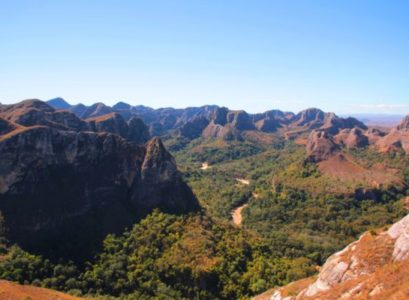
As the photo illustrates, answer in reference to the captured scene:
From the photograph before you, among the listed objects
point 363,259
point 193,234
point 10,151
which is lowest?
point 193,234

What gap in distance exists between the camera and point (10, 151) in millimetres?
72625

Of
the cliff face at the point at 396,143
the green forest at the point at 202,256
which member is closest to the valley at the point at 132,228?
the green forest at the point at 202,256

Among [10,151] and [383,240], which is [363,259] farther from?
[10,151]

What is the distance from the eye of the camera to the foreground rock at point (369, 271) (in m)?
30.0

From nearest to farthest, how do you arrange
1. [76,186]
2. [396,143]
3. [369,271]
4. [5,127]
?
[369,271], [76,186], [5,127], [396,143]

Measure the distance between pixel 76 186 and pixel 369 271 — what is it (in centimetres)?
6257

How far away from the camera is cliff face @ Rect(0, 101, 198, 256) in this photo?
71125 millimetres

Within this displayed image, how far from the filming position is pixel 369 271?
35344mm

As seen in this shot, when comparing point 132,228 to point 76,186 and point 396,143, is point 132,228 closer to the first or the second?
point 76,186

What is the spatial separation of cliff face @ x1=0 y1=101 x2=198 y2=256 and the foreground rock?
4722 centimetres

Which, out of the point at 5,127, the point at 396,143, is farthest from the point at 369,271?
the point at 396,143

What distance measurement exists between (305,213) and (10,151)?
8479 cm

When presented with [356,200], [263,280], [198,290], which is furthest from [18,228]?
[356,200]

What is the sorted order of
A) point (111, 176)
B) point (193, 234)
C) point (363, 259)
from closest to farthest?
point (363, 259), point (193, 234), point (111, 176)
